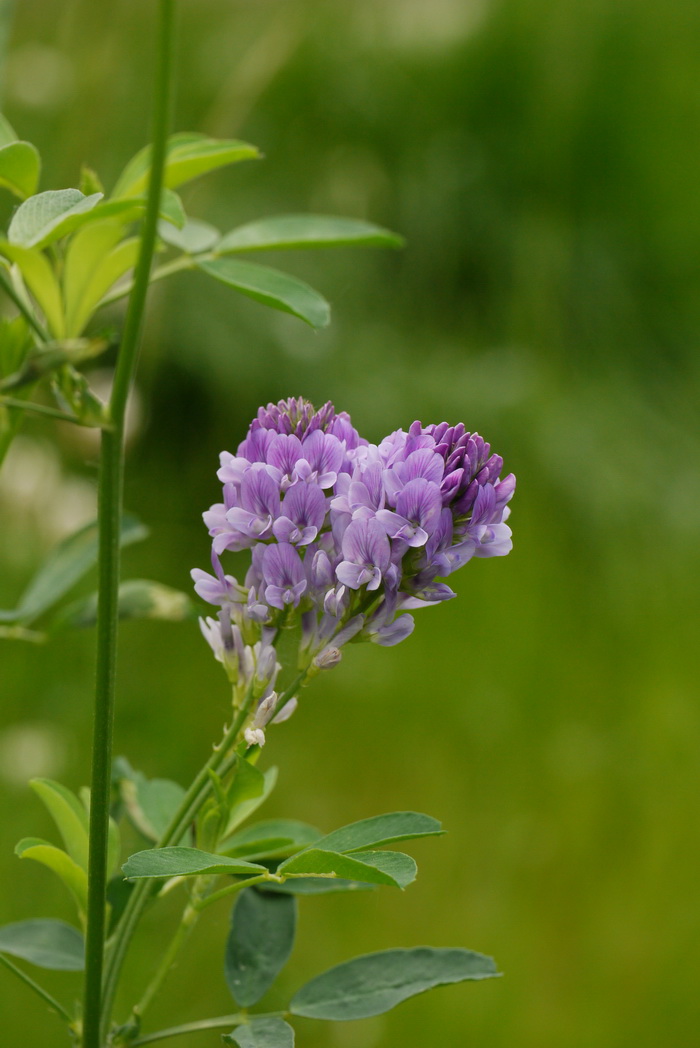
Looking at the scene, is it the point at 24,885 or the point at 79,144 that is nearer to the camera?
the point at 79,144

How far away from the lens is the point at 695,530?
1.87 m

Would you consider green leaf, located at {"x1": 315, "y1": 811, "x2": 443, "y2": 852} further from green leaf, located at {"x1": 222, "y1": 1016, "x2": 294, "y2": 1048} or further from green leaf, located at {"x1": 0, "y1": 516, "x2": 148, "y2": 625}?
green leaf, located at {"x1": 0, "y1": 516, "x2": 148, "y2": 625}

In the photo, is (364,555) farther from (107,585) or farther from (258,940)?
(258,940)

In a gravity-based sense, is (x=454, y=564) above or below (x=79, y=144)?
below

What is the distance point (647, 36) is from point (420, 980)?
2.30 meters

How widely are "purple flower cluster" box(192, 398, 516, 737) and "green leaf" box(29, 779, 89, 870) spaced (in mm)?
79

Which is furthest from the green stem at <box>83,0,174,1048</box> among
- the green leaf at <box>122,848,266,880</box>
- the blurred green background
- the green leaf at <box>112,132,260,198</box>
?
the blurred green background

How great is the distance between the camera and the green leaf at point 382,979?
389 mm

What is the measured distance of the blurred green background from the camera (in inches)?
45.4

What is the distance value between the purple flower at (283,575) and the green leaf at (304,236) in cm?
14

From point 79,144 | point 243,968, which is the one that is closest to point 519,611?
point 79,144

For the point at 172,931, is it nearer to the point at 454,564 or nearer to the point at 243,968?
the point at 243,968

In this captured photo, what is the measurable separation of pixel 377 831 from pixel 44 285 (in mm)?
230

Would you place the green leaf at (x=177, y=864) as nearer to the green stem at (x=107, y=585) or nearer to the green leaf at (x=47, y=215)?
the green stem at (x=107, y=585)
